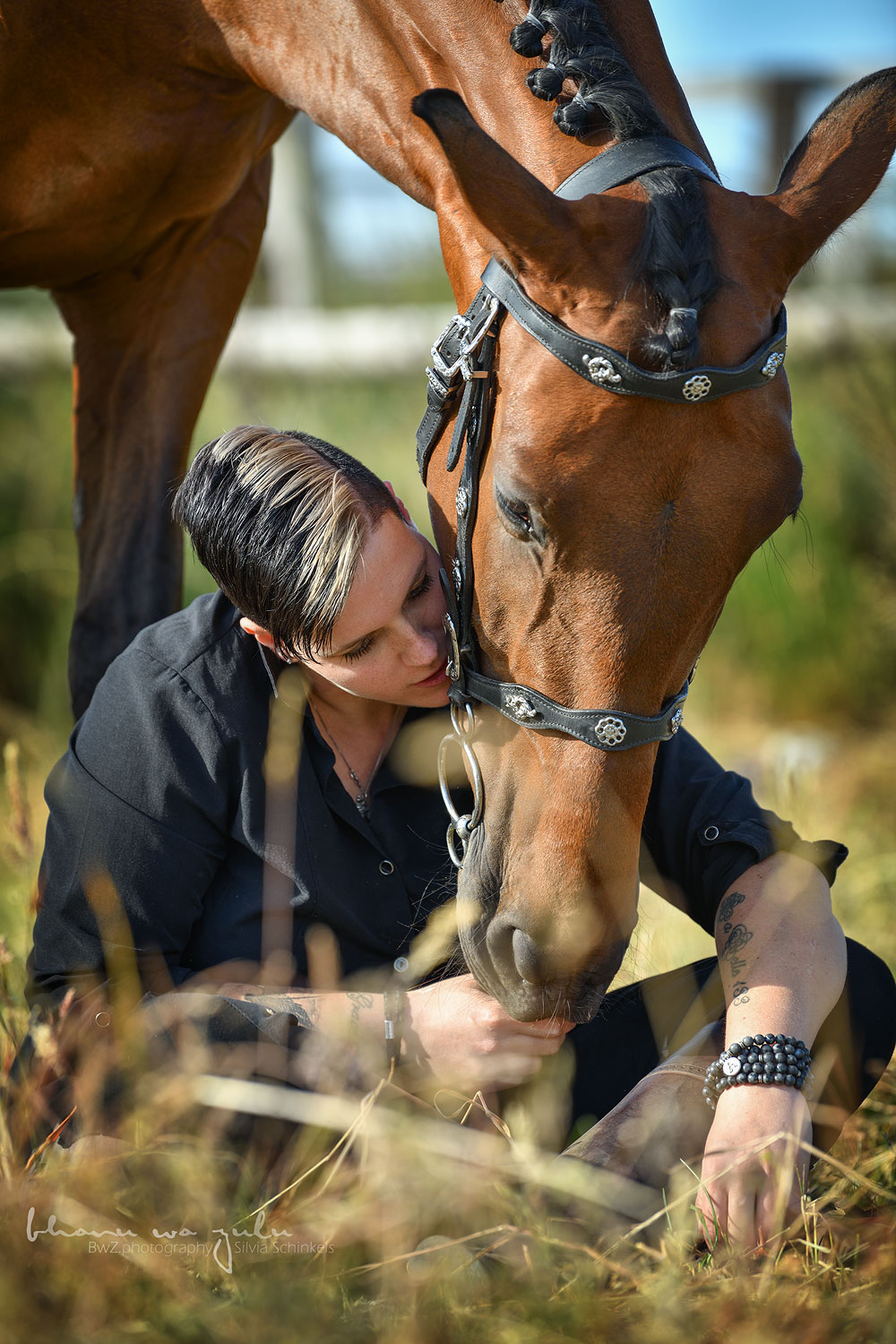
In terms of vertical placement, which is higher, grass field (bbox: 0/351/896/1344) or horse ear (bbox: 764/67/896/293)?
horse ear (bbox: 764/67/896/293)

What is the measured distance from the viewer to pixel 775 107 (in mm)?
7516

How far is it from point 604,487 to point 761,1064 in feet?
3.04

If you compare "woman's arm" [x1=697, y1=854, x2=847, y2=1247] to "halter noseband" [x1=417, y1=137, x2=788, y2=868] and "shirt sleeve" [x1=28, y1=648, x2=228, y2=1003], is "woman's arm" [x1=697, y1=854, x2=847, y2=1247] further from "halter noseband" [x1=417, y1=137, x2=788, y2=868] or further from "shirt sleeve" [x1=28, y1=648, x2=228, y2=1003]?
"shirt sleeve" [x1=28, y1=648, x2=228, y2=1003]

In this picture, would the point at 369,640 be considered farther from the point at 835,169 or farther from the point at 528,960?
the point at 835,169

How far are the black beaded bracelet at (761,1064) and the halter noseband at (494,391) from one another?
520 mm

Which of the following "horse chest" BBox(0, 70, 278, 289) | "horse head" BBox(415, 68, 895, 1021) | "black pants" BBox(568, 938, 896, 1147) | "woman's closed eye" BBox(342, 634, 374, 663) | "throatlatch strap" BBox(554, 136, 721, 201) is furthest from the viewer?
"horse chest" BBox(0, 70, 278, 289)

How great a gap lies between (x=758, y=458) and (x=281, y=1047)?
3.72ft

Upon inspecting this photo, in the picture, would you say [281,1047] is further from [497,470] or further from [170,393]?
[170,393]

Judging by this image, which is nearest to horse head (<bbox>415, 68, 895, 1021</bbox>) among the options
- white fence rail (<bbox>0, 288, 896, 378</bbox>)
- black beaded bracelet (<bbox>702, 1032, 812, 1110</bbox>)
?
black beaded bracelet (<bbox>702, 1032, 812, 1110</bbox>)

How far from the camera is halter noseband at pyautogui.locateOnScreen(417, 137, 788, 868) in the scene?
5.23 ft

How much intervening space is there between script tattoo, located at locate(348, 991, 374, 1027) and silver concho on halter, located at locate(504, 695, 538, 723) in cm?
54

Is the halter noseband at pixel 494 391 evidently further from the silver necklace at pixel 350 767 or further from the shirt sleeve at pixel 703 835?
the shirt sleeve at pixel 703 835

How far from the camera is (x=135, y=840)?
1.95m

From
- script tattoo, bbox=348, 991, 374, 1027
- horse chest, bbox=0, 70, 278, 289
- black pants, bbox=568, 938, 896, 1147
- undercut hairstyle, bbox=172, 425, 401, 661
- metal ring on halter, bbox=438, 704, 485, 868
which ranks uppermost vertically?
horse chest, bbox=0, 70, 278, 289
